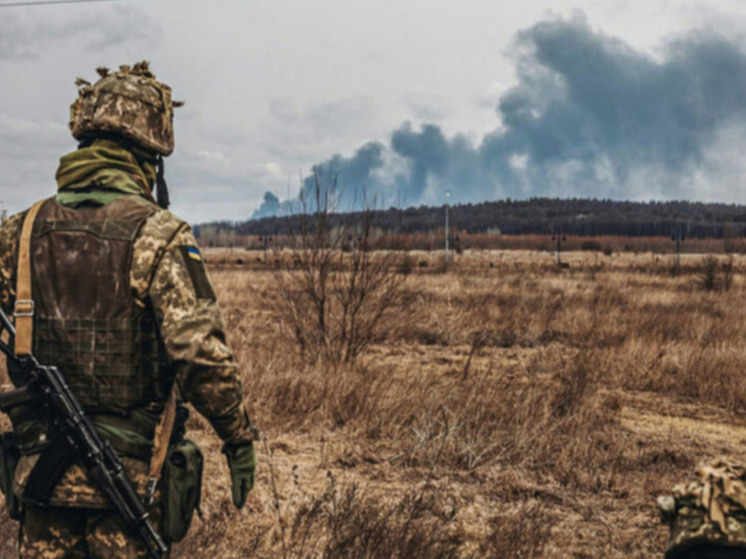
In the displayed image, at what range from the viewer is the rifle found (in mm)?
2057

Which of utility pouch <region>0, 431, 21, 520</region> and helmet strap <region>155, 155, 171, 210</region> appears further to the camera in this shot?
helmet strap <region>155, 155, 171, 210</region>

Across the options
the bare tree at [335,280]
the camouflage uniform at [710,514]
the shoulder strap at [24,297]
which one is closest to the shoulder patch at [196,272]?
the shoulder strap at [24,297]

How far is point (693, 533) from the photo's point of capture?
1.22 metres

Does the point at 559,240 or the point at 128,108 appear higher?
the point at 559,240

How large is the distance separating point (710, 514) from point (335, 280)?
6.49 metres

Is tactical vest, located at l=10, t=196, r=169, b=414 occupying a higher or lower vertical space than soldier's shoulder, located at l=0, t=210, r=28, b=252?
lower

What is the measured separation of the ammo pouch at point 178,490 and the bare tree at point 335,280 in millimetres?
5117

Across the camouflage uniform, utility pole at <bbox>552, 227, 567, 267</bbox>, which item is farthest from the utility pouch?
utility pole at <bbox>552, 227, 567, 267</bbox>

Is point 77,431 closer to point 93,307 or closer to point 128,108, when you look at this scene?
point 93,307

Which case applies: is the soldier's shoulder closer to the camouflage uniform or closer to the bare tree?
the camouflage uniform

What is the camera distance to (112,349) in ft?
6.94

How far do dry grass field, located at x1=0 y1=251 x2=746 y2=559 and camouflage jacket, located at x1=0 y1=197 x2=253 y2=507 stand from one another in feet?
4.01

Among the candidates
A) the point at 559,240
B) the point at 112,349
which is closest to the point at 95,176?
the point at 112,349

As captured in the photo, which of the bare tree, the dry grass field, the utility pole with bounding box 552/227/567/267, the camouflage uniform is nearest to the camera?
the camouflage uniform
